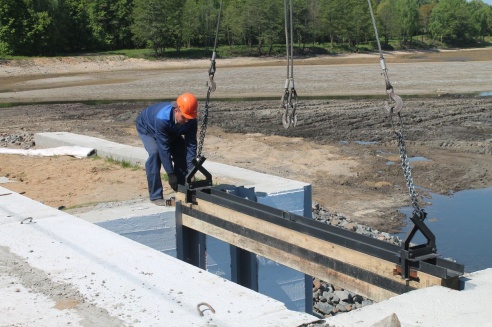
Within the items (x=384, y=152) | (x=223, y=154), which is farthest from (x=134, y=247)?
(x=384, y=152)

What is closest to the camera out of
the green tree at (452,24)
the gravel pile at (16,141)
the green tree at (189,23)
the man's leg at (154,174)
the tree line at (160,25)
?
the man's leg at (154,174)

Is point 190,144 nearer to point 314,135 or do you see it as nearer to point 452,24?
point 314,135

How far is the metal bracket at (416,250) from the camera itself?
482cm

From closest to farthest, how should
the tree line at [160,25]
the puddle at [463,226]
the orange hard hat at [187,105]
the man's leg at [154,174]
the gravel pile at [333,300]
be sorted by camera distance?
the orange hard hat at [187,105]
the man's leg at [154,174]
the gravel pile at [333,300]
the puddle at [463,226]
the tree line at [160,25]

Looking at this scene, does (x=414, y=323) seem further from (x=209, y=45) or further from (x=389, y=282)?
(x=209, y=45)

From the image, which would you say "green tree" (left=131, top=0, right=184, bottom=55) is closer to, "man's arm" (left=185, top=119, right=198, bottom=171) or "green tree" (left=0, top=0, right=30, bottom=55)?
"green tree" (left=0, top=0, right=30, bottom=55)

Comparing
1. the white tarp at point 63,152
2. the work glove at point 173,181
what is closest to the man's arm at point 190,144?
the work glove at point 173,181

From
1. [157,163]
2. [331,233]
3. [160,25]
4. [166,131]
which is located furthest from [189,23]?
[331,233]

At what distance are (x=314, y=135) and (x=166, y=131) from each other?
40.1ft

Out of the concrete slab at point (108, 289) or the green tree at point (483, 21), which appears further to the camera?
the green tree at point (483, 21)

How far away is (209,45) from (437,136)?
56.7m

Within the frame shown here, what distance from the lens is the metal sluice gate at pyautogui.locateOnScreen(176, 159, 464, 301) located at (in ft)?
15.9

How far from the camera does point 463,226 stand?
11.8 m

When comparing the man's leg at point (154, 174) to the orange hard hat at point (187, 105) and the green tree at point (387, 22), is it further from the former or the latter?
the green tree at point (387, 22)
